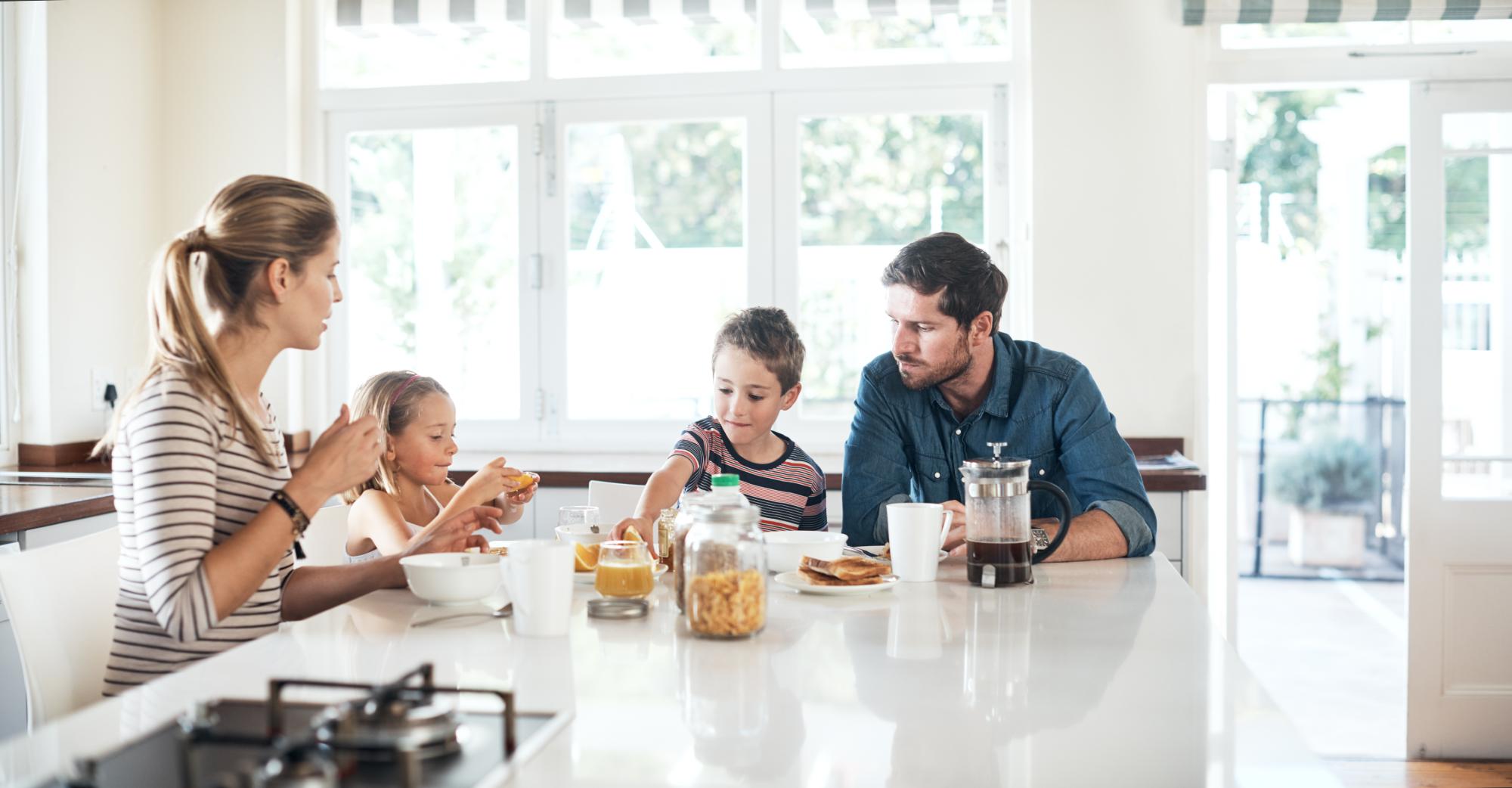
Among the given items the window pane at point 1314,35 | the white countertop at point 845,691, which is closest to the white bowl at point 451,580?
the white countertop at point 845,691

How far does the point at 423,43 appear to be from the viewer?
3707 mm

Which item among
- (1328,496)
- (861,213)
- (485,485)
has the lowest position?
(1328,496)

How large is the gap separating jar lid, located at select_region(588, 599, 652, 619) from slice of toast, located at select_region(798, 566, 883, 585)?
9.6 inches

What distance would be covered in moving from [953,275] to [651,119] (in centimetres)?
176

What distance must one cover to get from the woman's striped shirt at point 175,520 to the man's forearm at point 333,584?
8cm

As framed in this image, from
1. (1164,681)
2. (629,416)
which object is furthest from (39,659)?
(629,416)

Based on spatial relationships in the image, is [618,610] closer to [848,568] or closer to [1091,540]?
[848,568]

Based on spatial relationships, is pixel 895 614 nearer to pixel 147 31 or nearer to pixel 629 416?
pixel 629 416

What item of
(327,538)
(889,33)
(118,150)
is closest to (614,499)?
(327,538)

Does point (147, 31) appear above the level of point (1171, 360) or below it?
above

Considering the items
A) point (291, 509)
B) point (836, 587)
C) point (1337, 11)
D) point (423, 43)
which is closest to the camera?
point (291, 509)

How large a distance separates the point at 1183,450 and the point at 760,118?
62.2 inches

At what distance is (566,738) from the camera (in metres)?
0.91

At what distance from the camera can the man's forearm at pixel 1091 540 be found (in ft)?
5.82
